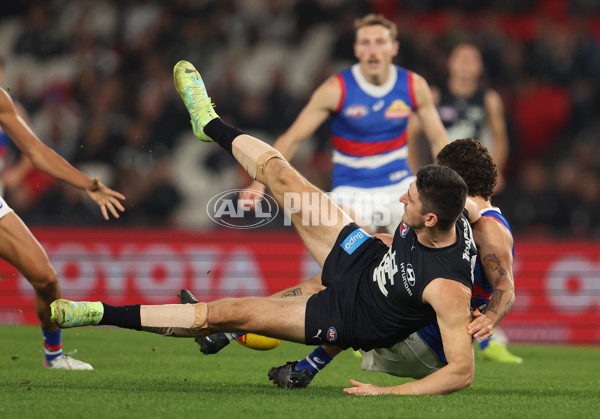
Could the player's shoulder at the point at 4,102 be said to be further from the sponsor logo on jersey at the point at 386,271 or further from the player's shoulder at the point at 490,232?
the player's shoulder at the point at 490,232

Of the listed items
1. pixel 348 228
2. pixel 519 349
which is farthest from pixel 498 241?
pixel 519 349

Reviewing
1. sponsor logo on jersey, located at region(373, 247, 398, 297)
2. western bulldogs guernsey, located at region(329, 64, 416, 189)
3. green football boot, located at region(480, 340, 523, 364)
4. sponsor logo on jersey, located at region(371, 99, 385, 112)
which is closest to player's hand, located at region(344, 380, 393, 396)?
sponsor logo on jersey, located at region(373, 247, 398, 297)

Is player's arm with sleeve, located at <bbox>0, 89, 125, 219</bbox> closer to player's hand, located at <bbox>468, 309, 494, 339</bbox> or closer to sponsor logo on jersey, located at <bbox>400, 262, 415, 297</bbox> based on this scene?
sponsor logo on jersey, located at <bbox>400, 262, 415, 297</bbox>

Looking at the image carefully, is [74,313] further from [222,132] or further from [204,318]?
[222,132]

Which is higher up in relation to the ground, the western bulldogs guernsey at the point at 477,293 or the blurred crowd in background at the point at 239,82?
the blurred crowd in background at the point at 239,82

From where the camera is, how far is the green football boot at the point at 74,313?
5555 mm

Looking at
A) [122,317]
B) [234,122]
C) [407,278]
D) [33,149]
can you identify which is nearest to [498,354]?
[407,278]

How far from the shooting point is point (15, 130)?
7.07 meters

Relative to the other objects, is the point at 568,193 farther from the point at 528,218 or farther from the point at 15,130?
the point at 15,130

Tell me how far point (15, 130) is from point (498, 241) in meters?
3.61

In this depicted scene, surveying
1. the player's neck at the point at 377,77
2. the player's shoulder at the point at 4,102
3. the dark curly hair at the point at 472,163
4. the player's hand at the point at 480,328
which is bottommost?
the player's hand at the point at 480,328

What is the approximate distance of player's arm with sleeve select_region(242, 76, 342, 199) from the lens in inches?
343

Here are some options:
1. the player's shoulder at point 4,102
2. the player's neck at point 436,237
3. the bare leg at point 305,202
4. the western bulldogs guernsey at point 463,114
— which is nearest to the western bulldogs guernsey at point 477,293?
the player's neck at point 436,237

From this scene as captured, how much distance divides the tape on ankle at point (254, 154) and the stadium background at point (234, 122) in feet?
17.7
